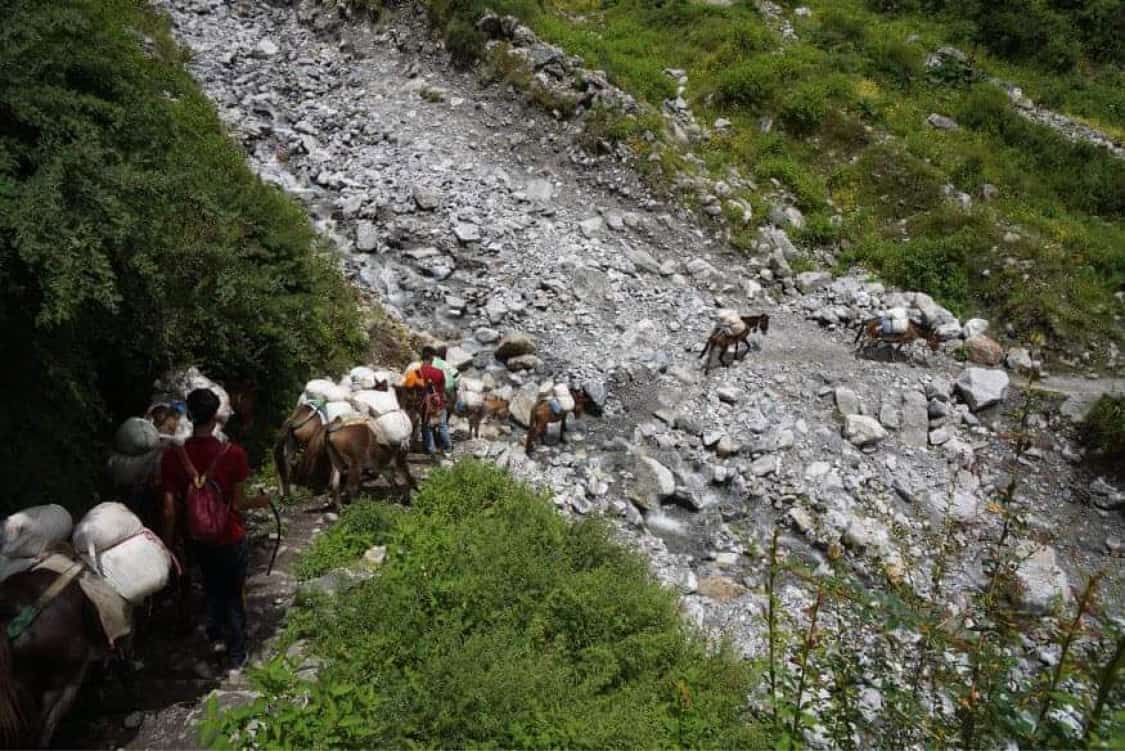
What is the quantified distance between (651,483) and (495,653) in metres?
5.06

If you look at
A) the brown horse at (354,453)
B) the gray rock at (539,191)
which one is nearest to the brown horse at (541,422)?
the brown horse at (354,453)

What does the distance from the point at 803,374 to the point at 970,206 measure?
835 cm

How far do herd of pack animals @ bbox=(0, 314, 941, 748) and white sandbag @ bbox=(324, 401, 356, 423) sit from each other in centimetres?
9

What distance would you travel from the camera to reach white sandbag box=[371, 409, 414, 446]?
7496 mm

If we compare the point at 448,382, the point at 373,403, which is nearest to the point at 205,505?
the point at 373,403

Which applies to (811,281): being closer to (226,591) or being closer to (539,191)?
(539,191)

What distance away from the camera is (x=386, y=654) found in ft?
17.6

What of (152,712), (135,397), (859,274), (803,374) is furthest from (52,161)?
(859,274)

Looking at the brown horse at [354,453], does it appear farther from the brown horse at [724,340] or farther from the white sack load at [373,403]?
the brown horse at [724,340]

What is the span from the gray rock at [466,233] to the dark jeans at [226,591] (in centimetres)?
964

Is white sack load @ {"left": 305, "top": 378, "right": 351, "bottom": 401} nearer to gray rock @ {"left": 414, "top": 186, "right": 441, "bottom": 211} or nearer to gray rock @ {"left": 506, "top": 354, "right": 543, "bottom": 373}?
gray rock @ {"left": 506, "top": 354, "right": 543, "bottom": 373}

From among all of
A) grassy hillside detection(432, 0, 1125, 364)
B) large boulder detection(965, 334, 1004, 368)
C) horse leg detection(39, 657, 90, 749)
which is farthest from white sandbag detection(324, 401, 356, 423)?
large boulder detection(965, 334, 1004, 368)

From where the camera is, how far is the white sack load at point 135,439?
18.4 feet

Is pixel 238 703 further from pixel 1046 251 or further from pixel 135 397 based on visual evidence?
pixel 1046 251
